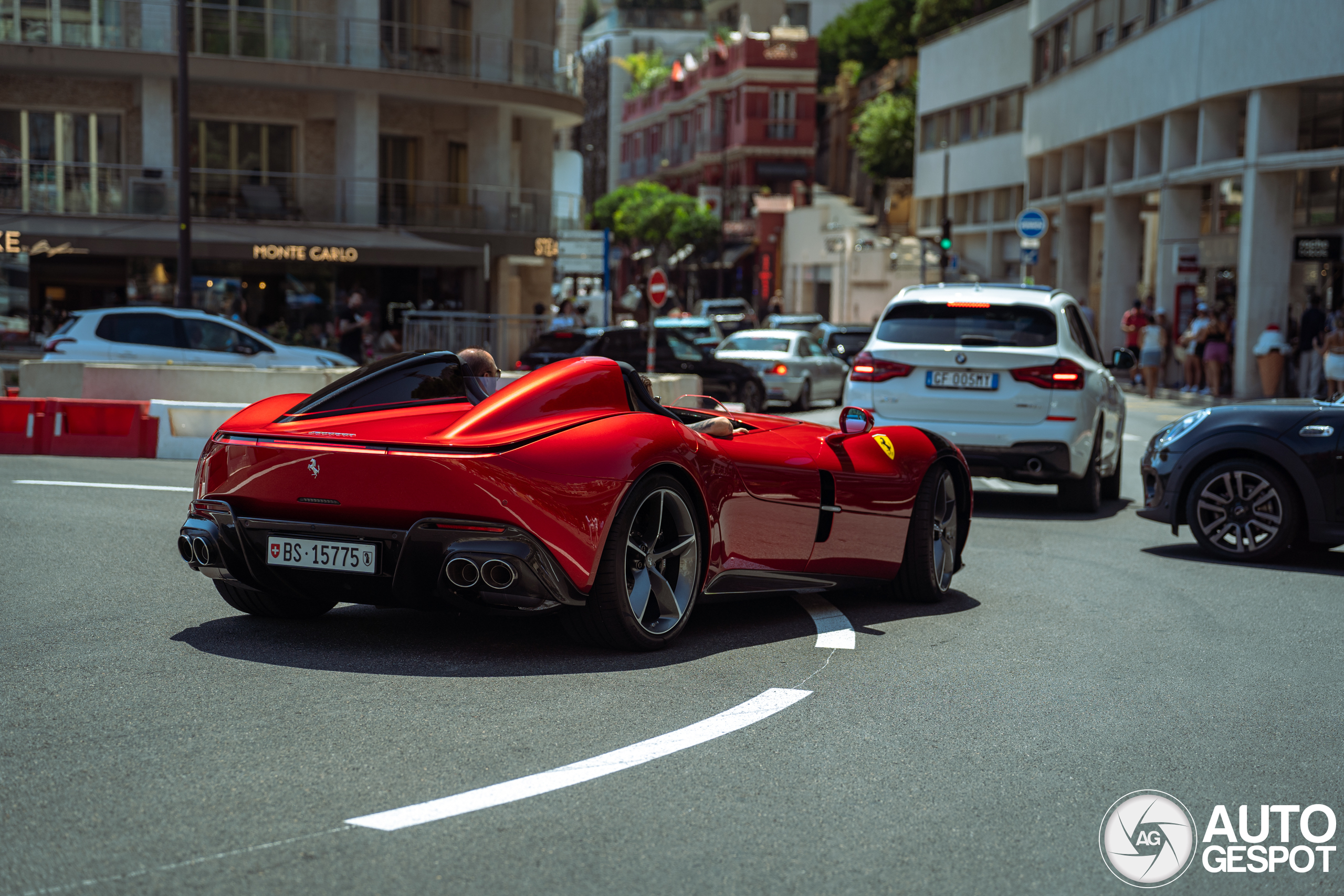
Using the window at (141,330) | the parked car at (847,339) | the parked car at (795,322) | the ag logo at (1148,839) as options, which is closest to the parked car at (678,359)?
the window at (141,330)

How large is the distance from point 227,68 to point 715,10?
248 feet

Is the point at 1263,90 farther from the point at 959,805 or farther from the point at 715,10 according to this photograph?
the point at 715,10

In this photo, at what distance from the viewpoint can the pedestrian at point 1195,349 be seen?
30859mm

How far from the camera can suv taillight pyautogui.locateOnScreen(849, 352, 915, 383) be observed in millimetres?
12820

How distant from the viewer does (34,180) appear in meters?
35.7

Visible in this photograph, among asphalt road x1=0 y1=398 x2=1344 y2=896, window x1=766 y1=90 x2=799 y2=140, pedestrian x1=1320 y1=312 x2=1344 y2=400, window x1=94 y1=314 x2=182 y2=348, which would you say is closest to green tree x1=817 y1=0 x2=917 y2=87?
window x1=766 y1=90 x2=799 y2=140

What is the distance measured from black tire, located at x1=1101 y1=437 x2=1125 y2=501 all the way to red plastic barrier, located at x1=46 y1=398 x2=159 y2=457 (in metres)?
9.01

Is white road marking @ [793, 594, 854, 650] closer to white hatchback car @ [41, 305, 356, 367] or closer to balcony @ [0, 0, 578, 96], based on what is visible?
white hatchback car @ [41, 305, 356, 367]

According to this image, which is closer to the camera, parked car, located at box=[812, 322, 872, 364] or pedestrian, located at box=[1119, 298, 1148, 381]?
parked car, located at box=[812, 322, 872, 364]

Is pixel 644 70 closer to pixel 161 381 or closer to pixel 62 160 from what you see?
pixel 62 160

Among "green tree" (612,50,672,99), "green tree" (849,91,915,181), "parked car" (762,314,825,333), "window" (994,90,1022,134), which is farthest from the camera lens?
"green tree" (612,50,672,99)

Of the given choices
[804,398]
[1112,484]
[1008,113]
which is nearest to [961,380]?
[1112,484]

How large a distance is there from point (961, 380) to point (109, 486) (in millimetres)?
6653

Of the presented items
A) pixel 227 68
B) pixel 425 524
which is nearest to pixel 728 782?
pixel 425 524
